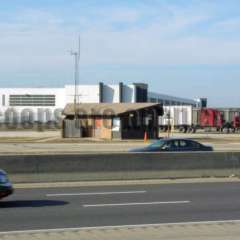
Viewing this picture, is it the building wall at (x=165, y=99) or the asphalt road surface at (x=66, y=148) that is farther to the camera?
the building wall at (x=165, y=99)

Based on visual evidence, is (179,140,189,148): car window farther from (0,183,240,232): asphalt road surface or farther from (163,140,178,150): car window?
(0,183,240,232): asphalt road surface

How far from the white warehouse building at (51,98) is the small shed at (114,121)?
64.4 m

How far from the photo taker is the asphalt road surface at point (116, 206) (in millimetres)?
13203

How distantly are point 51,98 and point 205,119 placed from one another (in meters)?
72.9

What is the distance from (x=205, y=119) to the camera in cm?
9325

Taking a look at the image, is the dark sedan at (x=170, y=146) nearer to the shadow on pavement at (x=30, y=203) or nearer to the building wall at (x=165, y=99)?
the shadow on pavement at (x=30, y=203)

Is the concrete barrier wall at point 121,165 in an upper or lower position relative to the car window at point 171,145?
lower

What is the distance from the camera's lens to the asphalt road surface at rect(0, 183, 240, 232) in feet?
43.3

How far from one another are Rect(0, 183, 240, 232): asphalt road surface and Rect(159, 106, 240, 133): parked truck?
220 feet

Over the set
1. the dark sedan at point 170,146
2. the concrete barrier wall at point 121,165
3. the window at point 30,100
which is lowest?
the concrete barrier wall at point 121,165

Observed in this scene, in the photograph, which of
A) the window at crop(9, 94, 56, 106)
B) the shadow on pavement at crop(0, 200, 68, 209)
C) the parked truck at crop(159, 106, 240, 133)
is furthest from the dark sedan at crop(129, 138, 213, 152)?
the window at crop(9, 94, 56, 106)

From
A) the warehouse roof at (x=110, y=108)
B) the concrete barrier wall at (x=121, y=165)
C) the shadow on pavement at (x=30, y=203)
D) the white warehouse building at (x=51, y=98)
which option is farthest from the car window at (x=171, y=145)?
the white warehouse building at (x=51, y=98)

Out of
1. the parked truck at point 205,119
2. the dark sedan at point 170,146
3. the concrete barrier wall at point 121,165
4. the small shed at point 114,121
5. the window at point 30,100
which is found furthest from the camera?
the window at point 30,100

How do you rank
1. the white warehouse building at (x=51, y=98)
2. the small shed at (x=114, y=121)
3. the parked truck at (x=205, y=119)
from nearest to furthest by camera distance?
the small shed at (x=114, y=121) → the parked truck at (x=205, y=119) → the white warehouse building at (x=51, y=98)
